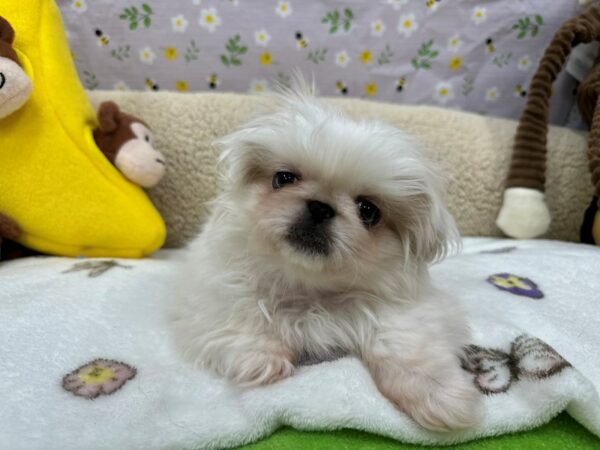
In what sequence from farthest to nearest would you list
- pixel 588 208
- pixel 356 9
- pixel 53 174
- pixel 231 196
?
pixel 356 9, pixel 588 208, pixel 53 174, pixel 231 196

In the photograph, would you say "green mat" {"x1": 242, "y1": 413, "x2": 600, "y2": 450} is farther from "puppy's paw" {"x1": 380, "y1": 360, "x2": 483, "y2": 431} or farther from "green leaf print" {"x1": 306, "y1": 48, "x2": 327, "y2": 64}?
"green leaf print" {"x1": 306, "y1": 48, "x2": 327, "y2": 64}

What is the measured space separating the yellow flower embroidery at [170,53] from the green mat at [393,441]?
1.67 meters

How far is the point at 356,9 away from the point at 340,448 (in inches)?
69.5

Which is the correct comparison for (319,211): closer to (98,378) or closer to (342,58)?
(98,378)

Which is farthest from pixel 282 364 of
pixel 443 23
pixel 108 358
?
pixel 443 23

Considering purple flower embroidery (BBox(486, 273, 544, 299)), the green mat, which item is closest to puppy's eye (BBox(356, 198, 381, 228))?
the green mat

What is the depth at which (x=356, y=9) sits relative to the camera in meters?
2.07

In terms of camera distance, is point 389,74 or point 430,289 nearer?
point 430,289

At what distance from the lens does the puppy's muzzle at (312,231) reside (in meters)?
0.98

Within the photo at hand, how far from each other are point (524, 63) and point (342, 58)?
0.77 m

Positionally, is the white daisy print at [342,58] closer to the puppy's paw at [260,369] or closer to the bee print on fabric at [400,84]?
the bee print on fabric at [400,84]

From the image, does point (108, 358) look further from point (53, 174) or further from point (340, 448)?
point (53, 174)

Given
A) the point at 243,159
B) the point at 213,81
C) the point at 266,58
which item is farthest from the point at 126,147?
the point at 266,58

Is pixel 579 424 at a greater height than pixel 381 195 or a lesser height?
lesser
